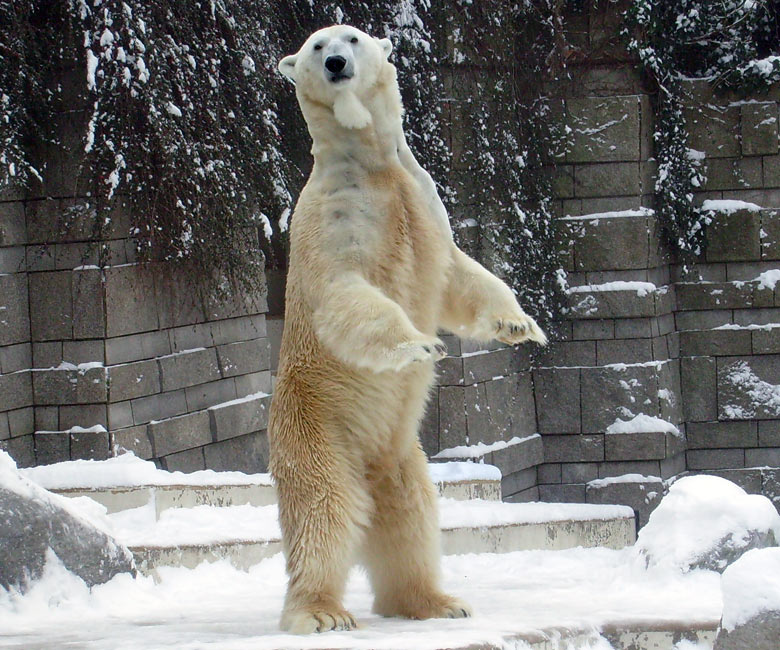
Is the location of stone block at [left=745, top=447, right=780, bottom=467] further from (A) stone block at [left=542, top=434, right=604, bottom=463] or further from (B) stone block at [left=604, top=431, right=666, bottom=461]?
(A) stone block at [left=542, top=434, right=604, bottom=463]

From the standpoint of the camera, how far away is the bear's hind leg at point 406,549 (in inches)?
148

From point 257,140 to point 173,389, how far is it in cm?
146

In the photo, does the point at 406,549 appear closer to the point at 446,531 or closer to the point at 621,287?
the point at 446,531

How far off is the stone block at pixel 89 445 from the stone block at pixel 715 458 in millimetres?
4729

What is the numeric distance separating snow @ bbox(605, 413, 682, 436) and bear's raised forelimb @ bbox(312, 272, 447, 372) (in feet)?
17.1

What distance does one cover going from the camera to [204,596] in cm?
437

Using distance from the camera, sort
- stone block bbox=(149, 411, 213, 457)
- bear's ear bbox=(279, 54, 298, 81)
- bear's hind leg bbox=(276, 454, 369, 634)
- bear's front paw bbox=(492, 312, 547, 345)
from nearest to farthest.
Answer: bear's hind leg bbox=(276, 454, 369, 634) < bear's front paw bbox=(492, 312, 547, 345) < bear's ear bbox=(279, 54, 298, 81) < stone block bbox=(149, 411, 213, 457)

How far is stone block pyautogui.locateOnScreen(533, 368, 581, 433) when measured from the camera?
28.6ft

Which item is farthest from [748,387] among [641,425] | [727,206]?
[727,206]

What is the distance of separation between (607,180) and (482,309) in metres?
→ 4.99

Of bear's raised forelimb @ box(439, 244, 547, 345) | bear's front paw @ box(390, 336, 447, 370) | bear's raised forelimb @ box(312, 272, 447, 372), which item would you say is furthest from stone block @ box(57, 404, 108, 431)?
bear's front paw @ box(390, 336, 447, 370)

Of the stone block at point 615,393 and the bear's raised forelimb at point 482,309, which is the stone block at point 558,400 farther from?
the bear's raised forelimb at point 482,309

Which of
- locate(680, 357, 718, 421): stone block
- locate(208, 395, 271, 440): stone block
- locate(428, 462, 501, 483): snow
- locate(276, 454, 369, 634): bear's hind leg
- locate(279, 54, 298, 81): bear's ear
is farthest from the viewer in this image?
A: locate(680, 357, 718, 421): stone block

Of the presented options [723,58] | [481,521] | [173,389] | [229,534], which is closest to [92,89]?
[173,389]
